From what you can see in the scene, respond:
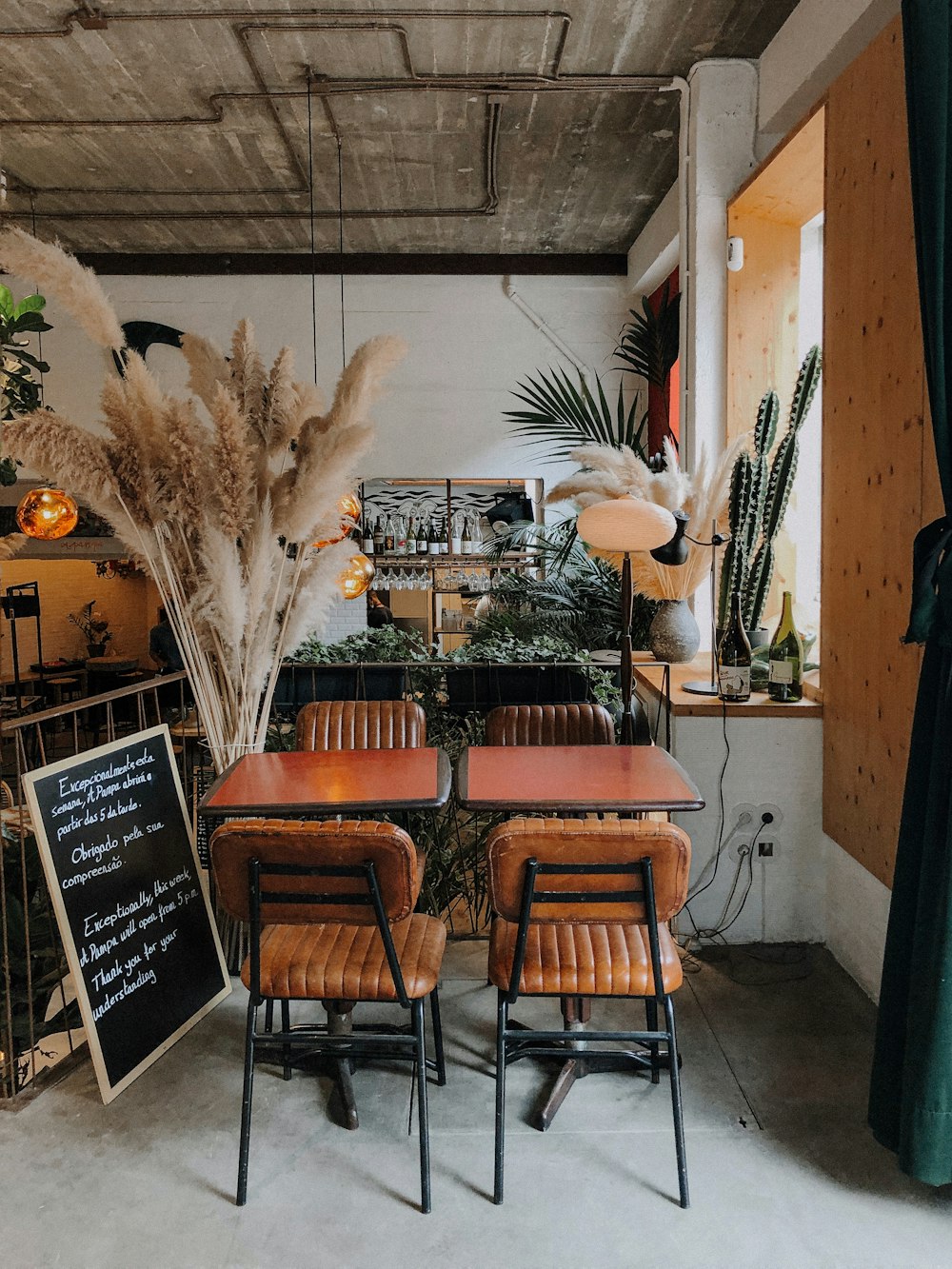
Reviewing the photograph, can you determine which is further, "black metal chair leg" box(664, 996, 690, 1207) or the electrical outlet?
the electrical outlet

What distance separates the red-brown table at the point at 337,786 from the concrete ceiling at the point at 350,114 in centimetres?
300

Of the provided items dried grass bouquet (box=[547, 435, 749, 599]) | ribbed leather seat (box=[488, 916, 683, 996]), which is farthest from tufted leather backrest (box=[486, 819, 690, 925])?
dried grass bouquet (box=[547, 435, 749, 599])

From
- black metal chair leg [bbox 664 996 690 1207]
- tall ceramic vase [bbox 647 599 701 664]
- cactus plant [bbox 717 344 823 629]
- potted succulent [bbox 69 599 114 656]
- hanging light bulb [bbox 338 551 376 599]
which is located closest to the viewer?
black metal chair leg [bbox 664 996 690 1207]

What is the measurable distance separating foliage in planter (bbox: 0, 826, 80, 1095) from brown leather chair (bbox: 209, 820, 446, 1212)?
0.85 metres

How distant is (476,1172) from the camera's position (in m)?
2.08

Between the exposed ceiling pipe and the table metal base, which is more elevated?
the exposed ceiling pipe

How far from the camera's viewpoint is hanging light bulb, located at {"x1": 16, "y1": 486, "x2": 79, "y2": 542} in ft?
17.3

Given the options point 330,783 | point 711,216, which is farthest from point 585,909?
point 711,216

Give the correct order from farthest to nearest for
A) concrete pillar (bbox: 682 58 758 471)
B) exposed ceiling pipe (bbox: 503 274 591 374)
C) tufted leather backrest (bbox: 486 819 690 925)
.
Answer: exposed ceiling pipe (bbox: 503 274 591 374) < concrete pillar (bbox: 682 58 758 471) < tufted leather backrest (bbox: 486 819 690 925)

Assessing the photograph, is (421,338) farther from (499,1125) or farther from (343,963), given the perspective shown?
(499,1125)

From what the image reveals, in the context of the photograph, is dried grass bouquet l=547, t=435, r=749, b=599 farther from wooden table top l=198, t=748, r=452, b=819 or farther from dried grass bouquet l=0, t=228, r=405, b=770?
wooden table top l=198, t=748, r=452, b=819

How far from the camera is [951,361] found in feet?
6.65

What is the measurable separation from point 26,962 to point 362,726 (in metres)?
1.21

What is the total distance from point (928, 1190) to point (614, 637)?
3186mm
